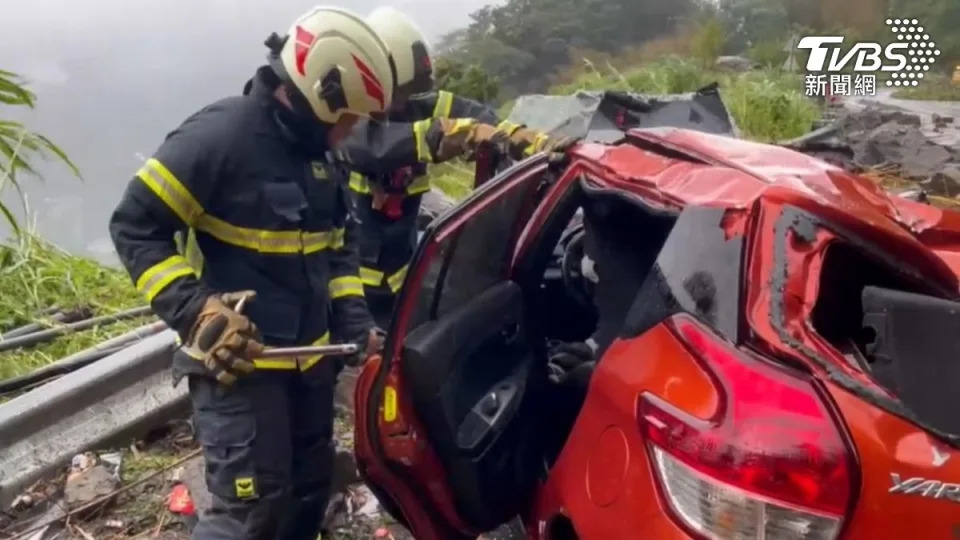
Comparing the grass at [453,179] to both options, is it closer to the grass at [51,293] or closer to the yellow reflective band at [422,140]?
the grass at [51,293]

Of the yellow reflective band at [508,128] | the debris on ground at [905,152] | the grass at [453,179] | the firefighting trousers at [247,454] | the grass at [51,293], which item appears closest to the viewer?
the firefighting trousers at [247,454]

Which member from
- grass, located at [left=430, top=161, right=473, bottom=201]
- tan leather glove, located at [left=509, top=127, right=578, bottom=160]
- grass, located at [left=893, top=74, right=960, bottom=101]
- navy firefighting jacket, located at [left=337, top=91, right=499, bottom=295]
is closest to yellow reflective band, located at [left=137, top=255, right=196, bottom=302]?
tan leather glove, located at [left=509, top=127, right=578, bottom=160]

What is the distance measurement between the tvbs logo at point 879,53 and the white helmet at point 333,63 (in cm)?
1193

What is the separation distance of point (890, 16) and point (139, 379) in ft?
76.5

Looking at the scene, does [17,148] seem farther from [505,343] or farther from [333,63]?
[505,343]

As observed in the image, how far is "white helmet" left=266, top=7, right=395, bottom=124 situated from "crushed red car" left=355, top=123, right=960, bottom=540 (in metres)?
0.76

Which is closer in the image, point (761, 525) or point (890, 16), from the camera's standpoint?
point (761, 525)

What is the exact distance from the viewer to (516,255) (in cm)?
271

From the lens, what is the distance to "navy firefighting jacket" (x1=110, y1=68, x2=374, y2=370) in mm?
2865

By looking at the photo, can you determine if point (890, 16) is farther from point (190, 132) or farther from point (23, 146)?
point (190, 132)

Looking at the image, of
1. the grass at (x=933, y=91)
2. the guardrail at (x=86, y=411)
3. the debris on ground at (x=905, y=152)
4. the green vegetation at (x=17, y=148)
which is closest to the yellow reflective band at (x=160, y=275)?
the guardrail at (x=86, y=411)

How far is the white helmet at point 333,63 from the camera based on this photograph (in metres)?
3.12

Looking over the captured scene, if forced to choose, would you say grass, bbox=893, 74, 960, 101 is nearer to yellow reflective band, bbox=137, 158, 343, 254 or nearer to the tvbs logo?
the tvbs logo

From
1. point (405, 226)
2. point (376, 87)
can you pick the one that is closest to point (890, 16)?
point (405, 226)
